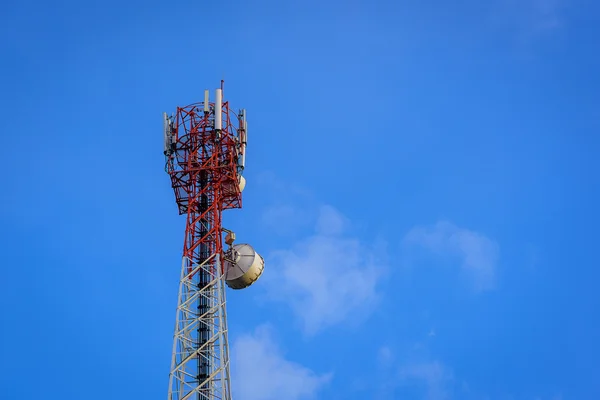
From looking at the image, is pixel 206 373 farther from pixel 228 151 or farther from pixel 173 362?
pixel 228 151

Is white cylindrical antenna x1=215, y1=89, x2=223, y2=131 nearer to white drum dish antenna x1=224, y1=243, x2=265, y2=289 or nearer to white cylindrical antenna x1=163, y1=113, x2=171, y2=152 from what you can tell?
white cylindrical antenna x1=163, y1=113, x2=171, y2=152

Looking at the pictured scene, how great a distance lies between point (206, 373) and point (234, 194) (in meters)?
13.8

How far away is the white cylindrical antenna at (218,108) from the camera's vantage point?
316ft

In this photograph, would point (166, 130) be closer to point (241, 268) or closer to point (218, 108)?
point (218, 108)

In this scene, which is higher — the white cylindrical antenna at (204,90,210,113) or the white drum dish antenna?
the white cylindrical antenna at (204,90,210,113)

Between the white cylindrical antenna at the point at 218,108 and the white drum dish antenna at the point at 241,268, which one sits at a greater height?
the white cylindrical antenna at the point at 218,108

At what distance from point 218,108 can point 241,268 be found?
11.8 m

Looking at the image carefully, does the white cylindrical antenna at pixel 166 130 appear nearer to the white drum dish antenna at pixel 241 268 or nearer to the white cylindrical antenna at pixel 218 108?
the white cylindrical antenna at pixel 218 108

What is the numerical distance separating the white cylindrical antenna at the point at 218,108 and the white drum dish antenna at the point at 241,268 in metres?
8.97

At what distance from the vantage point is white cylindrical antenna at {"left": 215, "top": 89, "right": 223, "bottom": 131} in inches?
3787

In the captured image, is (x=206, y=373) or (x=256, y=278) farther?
(x=256, y=278)

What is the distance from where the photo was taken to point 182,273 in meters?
93.6

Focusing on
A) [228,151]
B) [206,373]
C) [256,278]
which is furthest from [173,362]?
[228,151]

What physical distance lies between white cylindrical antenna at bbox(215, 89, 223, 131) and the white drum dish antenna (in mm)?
8966
